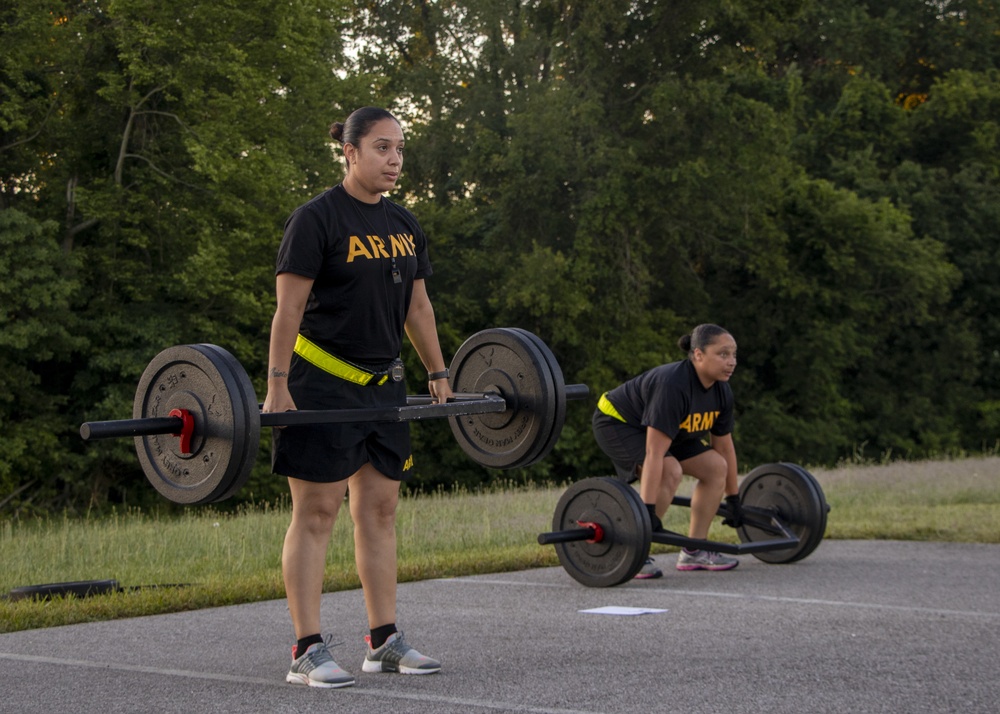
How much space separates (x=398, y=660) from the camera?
480 cm

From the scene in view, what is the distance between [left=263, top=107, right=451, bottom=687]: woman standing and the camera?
4.50 m

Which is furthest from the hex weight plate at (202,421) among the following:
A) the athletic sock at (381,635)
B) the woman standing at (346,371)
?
the athletic sock at (381,635)

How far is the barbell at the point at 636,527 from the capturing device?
7078 millimetres

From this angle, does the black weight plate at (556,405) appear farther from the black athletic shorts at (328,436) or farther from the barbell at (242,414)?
the black athletic shorts at (328,436)

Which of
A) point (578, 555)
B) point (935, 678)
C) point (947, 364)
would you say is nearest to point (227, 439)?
point (935, 678)

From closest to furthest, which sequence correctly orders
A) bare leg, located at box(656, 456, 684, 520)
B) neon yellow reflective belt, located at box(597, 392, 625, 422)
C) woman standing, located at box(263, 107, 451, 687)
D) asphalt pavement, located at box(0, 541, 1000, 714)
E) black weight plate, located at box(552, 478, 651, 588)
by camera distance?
1. asphalt pavement, located at box(0, 541, 1000, 714)
2. woman standing, located at box(263, 107, 451, 687)
3. black weight plate, located at box(552, 478, 651, 588)
4. bare leg, located at box(656, 456, 684, 520)
5. neon yellow reflective belt, located at box(597, 392, 625, 422)

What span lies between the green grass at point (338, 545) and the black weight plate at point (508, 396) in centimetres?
235

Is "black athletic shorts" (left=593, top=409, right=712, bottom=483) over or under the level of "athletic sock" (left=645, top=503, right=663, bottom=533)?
over

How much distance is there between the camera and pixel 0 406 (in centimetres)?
2303

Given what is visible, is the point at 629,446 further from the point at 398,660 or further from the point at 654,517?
the point at 398,660

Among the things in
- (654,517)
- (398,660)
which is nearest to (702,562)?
(654,517)

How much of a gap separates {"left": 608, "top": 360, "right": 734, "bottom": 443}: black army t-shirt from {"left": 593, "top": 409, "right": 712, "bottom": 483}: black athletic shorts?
0.07 metres

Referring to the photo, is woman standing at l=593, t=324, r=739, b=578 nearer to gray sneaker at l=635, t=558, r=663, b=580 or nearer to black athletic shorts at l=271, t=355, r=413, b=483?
gray sneaker at l=635, t=558, r=663, b=580

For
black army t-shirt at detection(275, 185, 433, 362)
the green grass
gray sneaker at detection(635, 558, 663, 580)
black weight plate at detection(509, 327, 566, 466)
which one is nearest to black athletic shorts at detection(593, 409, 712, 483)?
gray sneaker at detection(635, 558, 663, 580)
